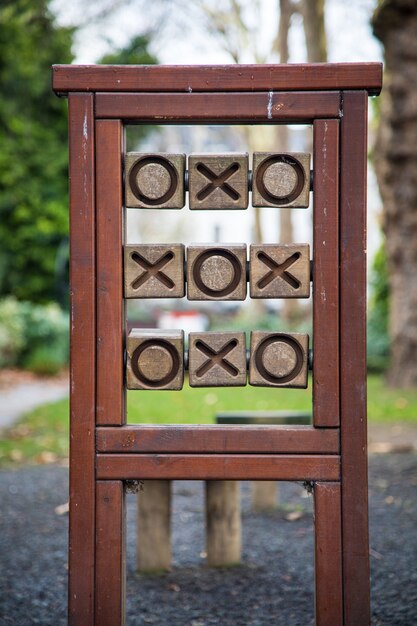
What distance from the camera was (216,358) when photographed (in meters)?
2.38

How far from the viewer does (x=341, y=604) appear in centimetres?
237

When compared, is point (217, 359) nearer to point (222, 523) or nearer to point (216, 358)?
Result: point (216, 358)

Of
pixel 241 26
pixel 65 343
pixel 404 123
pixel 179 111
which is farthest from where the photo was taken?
pixel 241 26

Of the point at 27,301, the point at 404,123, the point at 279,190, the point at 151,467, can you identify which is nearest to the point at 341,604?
the point at 151,467

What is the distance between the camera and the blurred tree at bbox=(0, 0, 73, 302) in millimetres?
15742

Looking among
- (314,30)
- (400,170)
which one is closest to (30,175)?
(314,30)

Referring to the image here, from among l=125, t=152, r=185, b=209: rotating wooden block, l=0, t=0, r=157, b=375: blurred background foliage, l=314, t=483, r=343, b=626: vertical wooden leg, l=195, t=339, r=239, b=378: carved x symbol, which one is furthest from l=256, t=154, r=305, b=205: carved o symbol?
l=0, t=0, r=157, b=375: blurred background foliage

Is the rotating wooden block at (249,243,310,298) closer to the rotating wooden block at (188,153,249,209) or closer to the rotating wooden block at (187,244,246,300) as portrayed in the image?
the rotating wooden block at (187,244,246,300)

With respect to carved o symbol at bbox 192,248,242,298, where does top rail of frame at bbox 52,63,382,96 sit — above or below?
above

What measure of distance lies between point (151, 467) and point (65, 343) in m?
12.3

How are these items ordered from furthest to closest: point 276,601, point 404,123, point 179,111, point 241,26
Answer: point 241,26
point 404,123
point 276,601
point 179,111

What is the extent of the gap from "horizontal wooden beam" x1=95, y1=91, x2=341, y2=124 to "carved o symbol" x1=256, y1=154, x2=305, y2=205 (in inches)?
5.3

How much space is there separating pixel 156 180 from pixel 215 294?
408 millimetres

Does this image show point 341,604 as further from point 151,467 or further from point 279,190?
point 279,190
